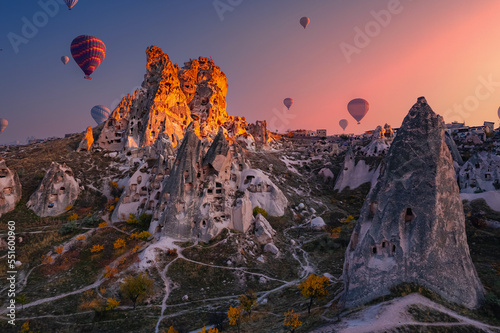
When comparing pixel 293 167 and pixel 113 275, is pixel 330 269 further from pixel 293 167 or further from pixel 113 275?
pixel 293 167

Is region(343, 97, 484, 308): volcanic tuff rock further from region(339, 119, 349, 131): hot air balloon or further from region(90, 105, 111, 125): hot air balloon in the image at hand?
region(339, 119, 349, 131): hot air balloon

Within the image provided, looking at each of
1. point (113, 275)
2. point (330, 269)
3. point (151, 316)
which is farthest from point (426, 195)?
point (113, 275)

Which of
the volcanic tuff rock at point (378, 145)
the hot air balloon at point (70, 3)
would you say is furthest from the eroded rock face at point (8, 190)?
the volcanic tuff rock at point (378, 145)

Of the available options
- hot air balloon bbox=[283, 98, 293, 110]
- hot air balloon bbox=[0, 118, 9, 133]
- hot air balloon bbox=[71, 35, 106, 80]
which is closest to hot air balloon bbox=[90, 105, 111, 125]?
hot air balloon bbox=[0, 118, 9, 133]

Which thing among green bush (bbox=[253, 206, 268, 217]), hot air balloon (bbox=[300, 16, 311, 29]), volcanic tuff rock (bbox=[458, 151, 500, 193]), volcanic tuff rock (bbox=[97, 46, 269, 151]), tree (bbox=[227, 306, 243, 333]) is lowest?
tree (bbox=[227, 306, 243, 333])

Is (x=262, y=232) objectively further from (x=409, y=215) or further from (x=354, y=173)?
(x=354, y=173)
